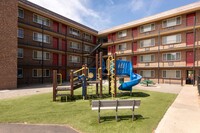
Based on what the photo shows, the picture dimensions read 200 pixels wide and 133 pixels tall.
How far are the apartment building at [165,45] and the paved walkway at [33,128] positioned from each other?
23.1 meters

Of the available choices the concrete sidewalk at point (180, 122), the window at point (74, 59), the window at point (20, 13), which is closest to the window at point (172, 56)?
the window at point (74, 59)

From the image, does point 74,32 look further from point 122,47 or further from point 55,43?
point 122,47

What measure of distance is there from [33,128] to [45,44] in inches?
914

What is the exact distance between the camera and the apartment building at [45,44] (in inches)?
916

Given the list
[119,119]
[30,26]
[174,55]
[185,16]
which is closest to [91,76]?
[119,119]

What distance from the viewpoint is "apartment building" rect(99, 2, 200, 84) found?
926 inches

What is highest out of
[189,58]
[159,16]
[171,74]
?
[159,16]

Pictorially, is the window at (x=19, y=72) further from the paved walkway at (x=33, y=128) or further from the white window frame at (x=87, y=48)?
the paved walkway at (x=33, y=128)

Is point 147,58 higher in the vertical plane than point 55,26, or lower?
lower

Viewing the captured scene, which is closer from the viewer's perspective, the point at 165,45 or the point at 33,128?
the point at 33,128

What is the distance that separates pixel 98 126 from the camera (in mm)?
5957

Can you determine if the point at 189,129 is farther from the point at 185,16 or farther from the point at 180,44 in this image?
the point at 185,16

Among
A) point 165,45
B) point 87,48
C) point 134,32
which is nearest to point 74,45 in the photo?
point 87,48

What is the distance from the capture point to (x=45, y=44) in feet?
87.9
